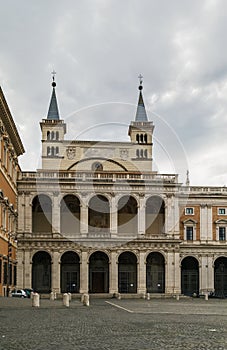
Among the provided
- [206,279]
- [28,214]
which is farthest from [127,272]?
[28,214]

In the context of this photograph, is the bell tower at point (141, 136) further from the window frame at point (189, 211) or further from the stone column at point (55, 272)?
the stone column at point (55, 272)

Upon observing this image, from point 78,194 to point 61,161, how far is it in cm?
1157

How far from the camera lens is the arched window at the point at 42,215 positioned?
72562 millimetres

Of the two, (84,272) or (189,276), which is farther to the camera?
(189,276)

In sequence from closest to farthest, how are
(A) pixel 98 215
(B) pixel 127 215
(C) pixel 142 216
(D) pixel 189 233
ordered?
(C) pixel 142 216
(A) pixel 98 215
(B) pixel 127 215
(D) pixel 189 233

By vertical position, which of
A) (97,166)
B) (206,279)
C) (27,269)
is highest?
(97,166)

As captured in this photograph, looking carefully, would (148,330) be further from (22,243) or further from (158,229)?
(158,229)

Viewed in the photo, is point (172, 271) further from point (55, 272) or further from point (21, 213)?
point (21, 213)

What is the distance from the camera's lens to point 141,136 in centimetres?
8550

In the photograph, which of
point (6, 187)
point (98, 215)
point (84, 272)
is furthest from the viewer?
point (98, 215)

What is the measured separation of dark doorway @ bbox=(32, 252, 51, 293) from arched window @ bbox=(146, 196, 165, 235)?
12327 millimetres

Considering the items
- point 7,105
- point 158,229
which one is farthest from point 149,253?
point 7,105

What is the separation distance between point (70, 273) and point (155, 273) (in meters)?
9.90

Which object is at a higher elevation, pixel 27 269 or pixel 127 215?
pixel 127 215
